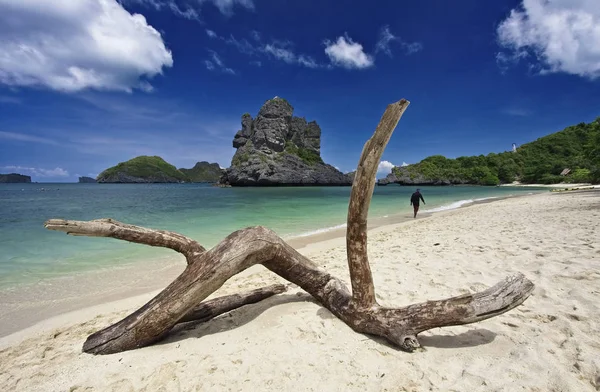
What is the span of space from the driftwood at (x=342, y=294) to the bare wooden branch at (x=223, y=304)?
0.04m

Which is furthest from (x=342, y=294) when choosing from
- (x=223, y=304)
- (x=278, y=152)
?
(x=278, y=152)

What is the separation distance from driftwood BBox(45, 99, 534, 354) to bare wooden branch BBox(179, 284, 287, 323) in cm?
4

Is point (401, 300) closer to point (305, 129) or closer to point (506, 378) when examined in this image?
point (506, 378)

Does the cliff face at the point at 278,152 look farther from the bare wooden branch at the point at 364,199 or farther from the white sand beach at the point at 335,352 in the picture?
the bare wooden branch at the point at 364,199

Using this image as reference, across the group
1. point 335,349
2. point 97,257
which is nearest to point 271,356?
point 335,349

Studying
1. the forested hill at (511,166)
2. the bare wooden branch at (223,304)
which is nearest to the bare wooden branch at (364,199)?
the bare wooden branch at (223,304)

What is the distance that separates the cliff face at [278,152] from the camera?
344 ft

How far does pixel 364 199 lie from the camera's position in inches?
123

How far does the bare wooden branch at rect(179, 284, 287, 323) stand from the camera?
3834 mm

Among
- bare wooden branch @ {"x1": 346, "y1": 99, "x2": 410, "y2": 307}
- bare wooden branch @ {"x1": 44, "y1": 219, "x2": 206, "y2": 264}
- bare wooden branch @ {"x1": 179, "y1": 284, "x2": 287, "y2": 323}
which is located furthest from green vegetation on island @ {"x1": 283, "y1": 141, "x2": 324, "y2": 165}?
bare wooden branch @ {"x1": 346, "y1": 99, "x2": 410, "y2": 307}

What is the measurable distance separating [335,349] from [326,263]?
420 cm

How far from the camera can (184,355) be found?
10.2ft

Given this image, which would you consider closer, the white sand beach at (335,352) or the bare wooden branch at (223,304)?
the white sand beach at (335,352)

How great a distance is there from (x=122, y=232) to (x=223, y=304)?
5.74ft
